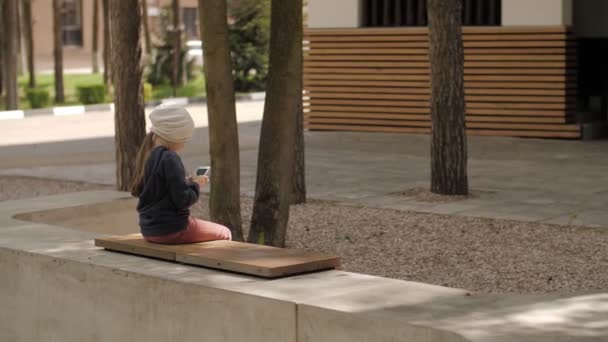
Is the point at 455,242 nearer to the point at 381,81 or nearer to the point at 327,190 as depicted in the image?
the point at 327,190

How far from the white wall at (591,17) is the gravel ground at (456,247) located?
8.99m

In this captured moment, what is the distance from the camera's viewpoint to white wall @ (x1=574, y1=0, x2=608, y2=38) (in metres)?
18.2

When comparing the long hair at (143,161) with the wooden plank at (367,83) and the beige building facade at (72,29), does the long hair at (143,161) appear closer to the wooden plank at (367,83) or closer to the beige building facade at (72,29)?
the wooden plank at (367,83)

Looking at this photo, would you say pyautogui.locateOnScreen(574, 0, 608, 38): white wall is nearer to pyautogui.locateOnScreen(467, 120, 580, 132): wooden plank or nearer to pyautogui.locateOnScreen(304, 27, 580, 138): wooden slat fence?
pyautogui.locateOnScreen(304, 27, 580, 138): wooden slat fence

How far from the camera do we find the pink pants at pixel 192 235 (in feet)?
19.2

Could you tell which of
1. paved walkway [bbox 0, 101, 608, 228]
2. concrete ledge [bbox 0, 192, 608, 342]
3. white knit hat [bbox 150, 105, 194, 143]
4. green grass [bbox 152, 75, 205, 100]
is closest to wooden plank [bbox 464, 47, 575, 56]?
paved walkway [bbox 0, 101, 608, 228]

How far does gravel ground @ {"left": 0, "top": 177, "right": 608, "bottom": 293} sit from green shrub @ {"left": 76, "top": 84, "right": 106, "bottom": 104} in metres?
17.7

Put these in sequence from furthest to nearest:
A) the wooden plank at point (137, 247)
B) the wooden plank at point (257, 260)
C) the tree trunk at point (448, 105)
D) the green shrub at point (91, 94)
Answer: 1. the green shrub at point (91, 94)
2. the tree trunk at point (448, 105)
3. the wooden plank at point (137, 247)
4. the wooden plank at point (257, 260)

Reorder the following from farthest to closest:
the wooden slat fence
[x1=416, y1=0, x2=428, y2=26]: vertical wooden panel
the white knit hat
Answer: [x1=416, y1=0, x2=428, y2=26]: vertical wooden panel < the wooden slat fence < the white knit hat

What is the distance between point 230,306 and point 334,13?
14901mm

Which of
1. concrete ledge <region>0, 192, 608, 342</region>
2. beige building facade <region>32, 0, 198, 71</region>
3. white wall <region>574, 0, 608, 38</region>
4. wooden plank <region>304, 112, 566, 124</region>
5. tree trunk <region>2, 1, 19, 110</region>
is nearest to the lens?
concrete ledge <region>0, 192, 608, 342</region>

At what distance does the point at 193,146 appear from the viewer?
17531 millimetres

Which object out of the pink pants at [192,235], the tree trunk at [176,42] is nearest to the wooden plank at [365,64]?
the tree trunk at [176,42]

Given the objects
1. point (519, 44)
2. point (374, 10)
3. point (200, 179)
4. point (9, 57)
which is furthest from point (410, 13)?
point (200, 179)
